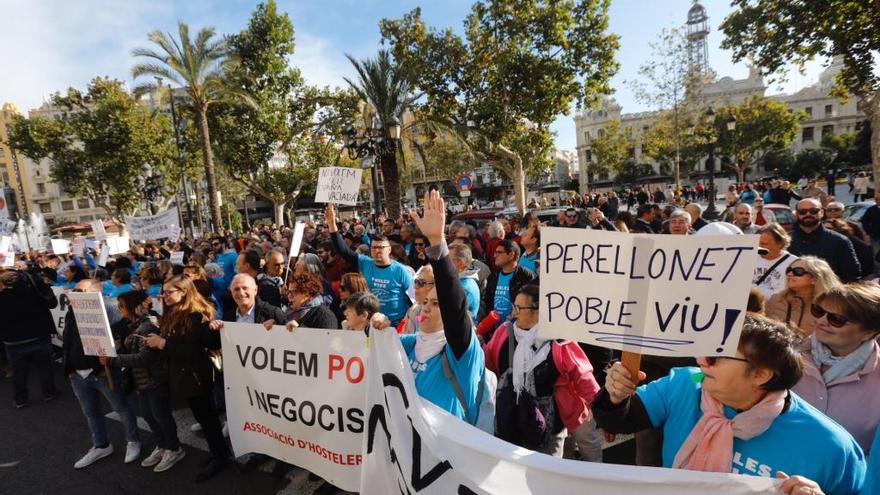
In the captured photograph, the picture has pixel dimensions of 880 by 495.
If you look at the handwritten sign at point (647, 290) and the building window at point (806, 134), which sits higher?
the building window at point (806, 134)

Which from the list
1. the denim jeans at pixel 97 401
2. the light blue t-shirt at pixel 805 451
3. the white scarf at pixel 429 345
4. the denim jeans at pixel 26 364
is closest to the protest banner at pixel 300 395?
the white scarf at pixel 429 345

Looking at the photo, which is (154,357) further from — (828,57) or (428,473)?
(828,57)

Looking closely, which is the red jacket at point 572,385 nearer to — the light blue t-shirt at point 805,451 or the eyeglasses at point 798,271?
the light blue t-shirt at point 805,451

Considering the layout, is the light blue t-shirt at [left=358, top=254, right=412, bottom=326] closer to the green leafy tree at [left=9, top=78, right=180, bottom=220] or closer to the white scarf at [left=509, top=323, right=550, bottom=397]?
the white scarf at [left=509, top=323, right=550, bottom=397]

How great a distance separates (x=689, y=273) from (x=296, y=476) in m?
3.54

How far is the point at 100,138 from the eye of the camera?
2594 centimetres

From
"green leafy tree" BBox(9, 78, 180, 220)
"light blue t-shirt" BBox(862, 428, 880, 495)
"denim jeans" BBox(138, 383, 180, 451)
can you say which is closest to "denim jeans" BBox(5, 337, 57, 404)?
"denim jeans" BBox(138, 383, 180, 451)

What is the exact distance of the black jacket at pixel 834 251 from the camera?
4.57 meters

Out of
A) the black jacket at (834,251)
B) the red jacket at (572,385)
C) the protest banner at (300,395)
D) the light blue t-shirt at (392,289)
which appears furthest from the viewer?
the light blue t-shirt at (392,289)

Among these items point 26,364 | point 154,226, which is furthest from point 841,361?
point 154,226

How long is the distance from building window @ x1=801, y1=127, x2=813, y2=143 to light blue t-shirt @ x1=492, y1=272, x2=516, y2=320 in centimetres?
8959

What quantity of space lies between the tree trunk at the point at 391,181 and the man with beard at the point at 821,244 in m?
10.8

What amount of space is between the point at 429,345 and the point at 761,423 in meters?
1.56

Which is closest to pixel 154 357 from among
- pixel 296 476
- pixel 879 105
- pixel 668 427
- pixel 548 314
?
pixel 296 476
